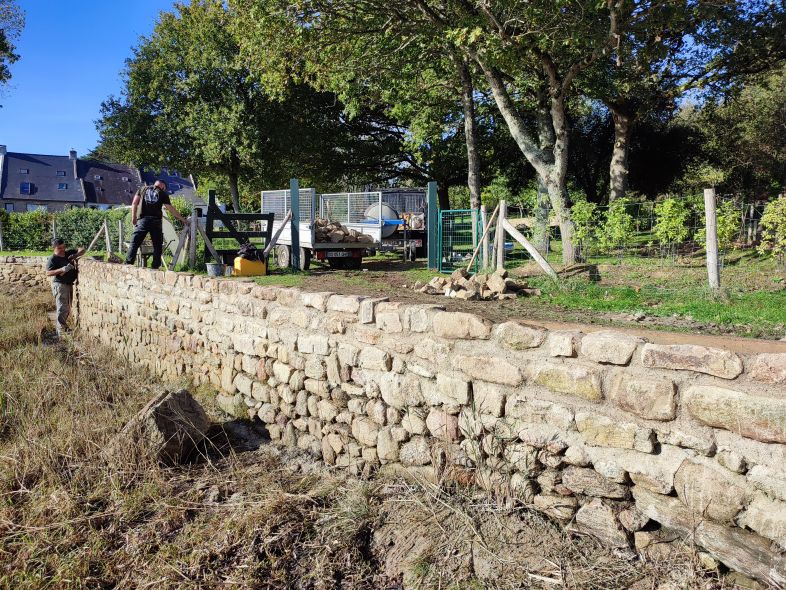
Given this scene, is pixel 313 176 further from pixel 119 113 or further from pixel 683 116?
pixel 683 116

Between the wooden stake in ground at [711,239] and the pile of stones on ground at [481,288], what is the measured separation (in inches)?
97.9

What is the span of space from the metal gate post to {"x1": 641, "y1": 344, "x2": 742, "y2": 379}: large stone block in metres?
9.44

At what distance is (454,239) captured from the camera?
42.2ft

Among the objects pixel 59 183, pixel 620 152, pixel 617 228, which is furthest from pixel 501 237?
pixel 59 183

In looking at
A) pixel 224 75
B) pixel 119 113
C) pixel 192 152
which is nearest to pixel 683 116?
Answer: pixel 224 75

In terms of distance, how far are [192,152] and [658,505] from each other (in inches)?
961

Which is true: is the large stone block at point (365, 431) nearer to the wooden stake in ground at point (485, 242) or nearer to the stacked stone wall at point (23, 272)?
the wooden stake in ground at point (485, 242)

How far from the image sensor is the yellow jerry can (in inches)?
460

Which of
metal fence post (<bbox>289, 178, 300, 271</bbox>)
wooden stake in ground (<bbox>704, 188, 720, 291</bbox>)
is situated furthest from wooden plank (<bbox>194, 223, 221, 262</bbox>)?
wooden stake in ground (<bbox>704, 188, 720, 291</bbox>)

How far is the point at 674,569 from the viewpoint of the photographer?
9.36ft

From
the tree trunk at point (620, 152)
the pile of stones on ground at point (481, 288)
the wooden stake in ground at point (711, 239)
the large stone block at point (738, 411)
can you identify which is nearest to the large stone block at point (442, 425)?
the large stone block at point (738, 411)

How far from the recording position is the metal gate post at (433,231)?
41.0 ft

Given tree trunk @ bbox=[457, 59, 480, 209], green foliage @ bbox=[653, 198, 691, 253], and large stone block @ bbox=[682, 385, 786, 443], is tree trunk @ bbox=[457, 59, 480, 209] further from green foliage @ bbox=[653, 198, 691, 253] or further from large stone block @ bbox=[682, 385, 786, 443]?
large stone block @ bbox=[682, 385, 786, 443]

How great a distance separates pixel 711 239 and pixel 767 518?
23.0ft
